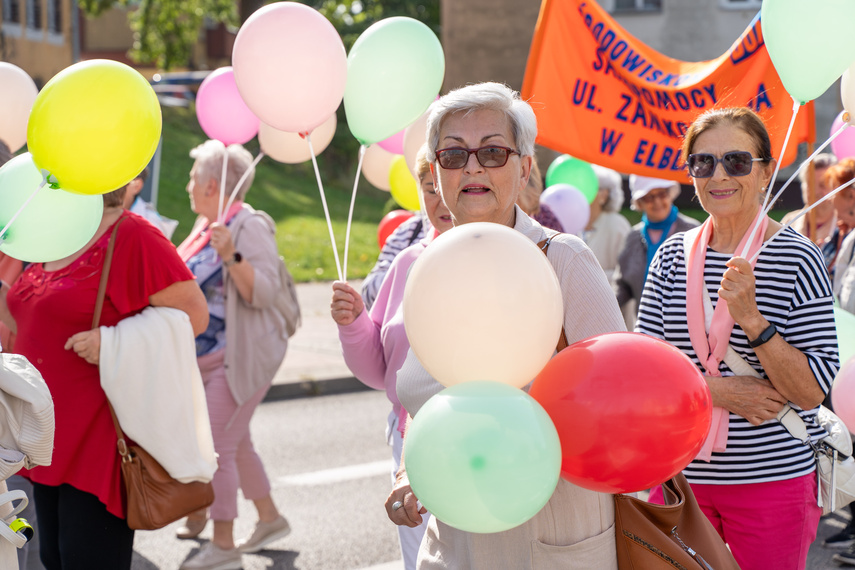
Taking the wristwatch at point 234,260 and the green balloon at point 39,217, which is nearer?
the green balloon at point 39,217

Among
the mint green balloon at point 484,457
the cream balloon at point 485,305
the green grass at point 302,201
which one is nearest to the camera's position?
the mint green balloon at point 484,457

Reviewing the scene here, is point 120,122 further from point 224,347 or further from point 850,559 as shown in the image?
point 850,559

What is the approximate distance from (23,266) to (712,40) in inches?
781

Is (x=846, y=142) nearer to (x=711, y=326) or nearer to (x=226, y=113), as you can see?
(x=711, y=326)

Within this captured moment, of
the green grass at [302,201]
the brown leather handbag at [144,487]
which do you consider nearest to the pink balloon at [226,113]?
the brown leather handbag at [144,487]

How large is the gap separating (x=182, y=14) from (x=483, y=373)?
103 feet

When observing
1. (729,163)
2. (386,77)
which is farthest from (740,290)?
(386,77)

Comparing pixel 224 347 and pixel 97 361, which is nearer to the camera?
pixel 97 361

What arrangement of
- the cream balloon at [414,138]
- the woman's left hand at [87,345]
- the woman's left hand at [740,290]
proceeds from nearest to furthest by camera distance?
the woman's left hand at [740,290] → the woman's left hand at [87,345] → the cream balloon at [414,138]

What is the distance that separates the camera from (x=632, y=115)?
4453 mm

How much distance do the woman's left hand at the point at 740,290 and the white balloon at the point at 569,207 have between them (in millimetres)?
3280

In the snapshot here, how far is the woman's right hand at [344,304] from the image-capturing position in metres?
3.16

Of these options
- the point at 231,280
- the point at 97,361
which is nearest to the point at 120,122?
the point at 97,361

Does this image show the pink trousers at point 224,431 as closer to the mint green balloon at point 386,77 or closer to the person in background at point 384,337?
Result: the person in background at point 384,337
